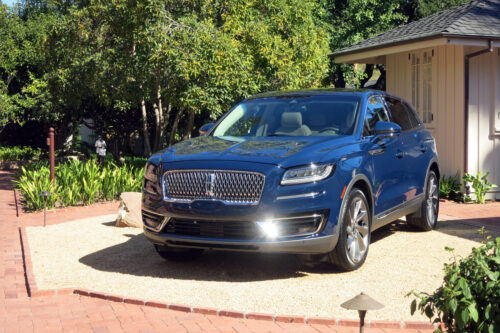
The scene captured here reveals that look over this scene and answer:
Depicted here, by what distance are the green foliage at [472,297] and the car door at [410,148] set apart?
185 inches

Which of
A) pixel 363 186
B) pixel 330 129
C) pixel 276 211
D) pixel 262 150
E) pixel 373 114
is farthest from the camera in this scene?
pixel 373 114

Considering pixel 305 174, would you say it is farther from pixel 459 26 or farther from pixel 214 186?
pixel 459 26

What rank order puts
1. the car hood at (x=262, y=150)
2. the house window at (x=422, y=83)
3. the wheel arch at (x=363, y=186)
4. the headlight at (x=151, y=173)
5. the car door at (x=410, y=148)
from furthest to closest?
the house window at (x=422, y=83) → the car door at (x=410, y=148) → the headlight at (x=151, y=173) → the wheel arch at (x=363, y=186) → the car hood at (x=262, y=150)

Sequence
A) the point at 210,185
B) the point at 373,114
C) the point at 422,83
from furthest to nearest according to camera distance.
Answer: the point at 422,83 → the point at 373,114 → the point at 210,185

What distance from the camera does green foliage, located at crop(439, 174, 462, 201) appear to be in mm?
12820

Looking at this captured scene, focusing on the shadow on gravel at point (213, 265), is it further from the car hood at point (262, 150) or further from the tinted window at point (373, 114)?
the tinted window at point (373, 114)

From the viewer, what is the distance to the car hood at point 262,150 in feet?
20.8

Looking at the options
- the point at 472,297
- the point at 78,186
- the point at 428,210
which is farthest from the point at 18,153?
the point at 472,297

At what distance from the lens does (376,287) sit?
20.3 ft

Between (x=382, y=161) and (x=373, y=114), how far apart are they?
0.63 m

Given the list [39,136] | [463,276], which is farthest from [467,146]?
[39,136]

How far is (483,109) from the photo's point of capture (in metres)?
12.8

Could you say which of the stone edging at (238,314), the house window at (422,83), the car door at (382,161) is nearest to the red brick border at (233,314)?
the stone edging at (238,314)

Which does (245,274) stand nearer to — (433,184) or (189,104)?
(433,184)
